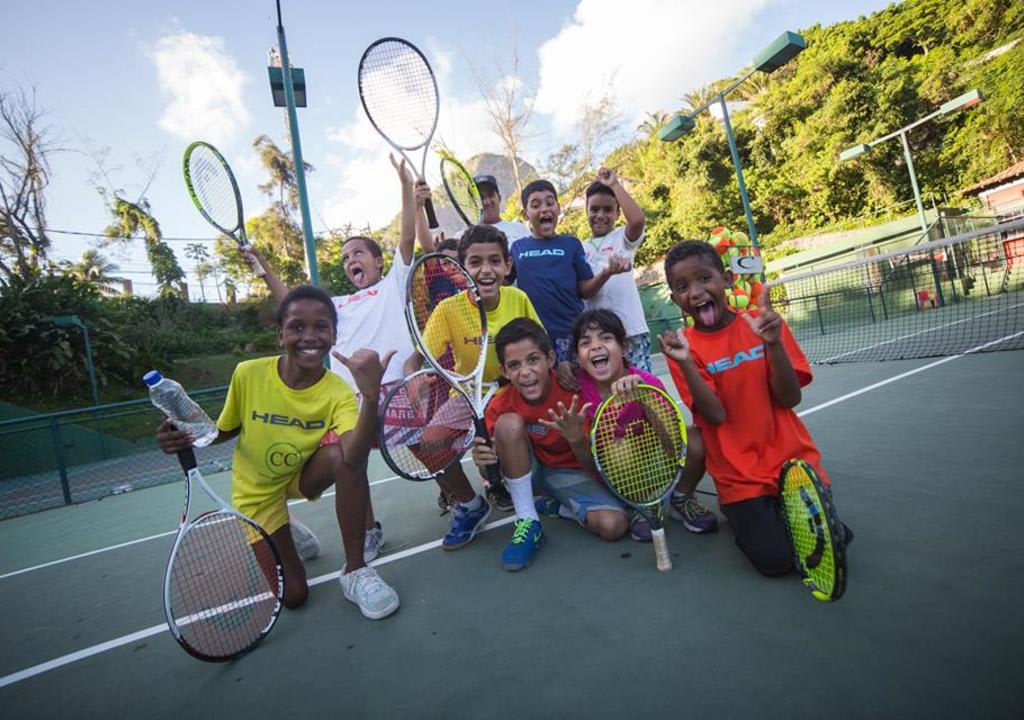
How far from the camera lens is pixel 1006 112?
24.4 meters

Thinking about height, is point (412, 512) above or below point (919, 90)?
below

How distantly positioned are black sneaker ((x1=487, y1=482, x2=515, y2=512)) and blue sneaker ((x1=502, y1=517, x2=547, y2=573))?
772 mm

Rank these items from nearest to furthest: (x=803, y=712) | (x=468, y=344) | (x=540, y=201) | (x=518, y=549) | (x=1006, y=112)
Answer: (x=803, y=712)
(x=518, y=549)
(x=468, y=344)
(x=540, y=201)
(x=1006, y=112)

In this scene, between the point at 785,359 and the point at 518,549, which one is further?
the point at 518,549

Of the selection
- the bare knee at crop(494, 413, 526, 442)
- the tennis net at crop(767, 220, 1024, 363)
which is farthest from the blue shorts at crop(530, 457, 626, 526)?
the tennis net at crop(767, 220, 1024, 363)

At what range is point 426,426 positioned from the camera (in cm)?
257

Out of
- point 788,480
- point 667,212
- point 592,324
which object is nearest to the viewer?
point 788,480

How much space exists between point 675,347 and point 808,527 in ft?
2.59

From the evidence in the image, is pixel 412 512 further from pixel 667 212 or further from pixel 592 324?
pixel 667 212

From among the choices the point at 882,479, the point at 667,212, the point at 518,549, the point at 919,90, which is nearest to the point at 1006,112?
the point at 919,90

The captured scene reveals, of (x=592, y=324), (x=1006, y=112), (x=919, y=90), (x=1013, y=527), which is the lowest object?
(x=1013, y=527)

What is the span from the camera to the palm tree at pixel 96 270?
2492cm

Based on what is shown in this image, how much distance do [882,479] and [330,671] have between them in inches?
111

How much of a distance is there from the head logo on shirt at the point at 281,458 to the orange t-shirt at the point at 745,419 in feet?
6.24
